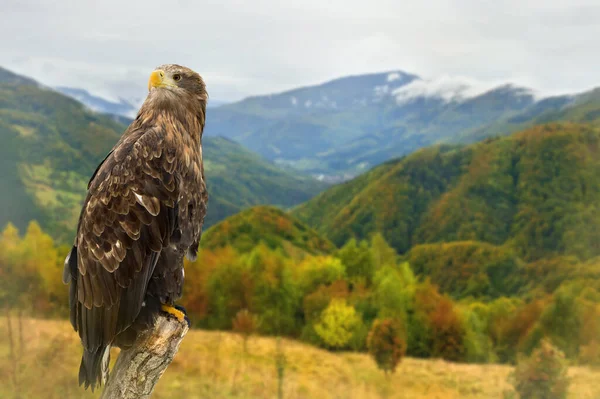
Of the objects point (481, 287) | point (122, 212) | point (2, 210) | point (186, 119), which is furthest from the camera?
point (2, 210)

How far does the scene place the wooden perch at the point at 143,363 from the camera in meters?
4.70

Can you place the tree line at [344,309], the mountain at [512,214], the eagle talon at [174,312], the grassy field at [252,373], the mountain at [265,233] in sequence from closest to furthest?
the eagle talon at [174,312]
the grassy field at [252,373]
the tree line at [344,309]
the mountain at [265,233]
the mountain at [512,214]

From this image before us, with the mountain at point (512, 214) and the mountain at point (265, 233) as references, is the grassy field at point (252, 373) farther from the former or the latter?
the mountain at point (512, 214)

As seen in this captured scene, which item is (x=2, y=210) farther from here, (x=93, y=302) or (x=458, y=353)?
(x=93, y=302)

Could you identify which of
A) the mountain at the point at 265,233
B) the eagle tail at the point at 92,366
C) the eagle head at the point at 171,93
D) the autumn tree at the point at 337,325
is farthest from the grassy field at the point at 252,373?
the mountain at the point at 265,233

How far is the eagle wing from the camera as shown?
5043 mm

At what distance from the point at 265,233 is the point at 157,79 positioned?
12036 cm

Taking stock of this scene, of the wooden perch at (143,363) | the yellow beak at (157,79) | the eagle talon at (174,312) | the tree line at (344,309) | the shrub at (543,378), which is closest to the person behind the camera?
the wooden perch at (143,363)

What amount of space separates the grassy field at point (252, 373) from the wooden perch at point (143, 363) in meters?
24.0

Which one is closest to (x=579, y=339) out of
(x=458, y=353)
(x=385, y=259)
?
(x=458, y=353)

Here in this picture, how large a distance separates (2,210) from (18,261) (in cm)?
13892

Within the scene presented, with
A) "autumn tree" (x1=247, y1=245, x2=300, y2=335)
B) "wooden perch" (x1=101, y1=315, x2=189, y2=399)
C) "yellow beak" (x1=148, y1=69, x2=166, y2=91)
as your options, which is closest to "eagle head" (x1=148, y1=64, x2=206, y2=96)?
"yellow beak" (x1=148, y1=69, x2=166, y2=91)

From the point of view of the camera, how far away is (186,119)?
18.4 ft

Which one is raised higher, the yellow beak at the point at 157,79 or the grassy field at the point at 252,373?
the yellow beak at the point at 157,79
